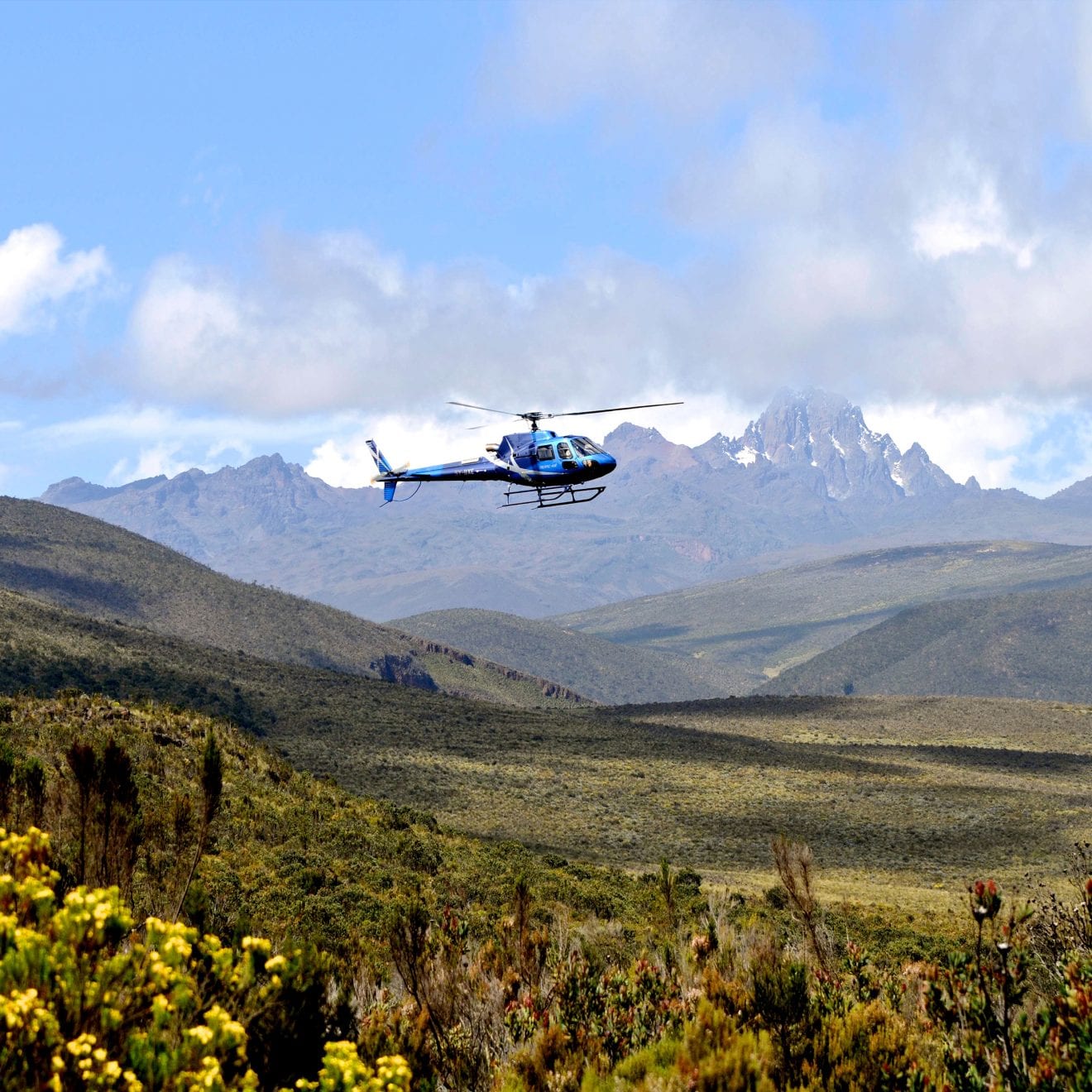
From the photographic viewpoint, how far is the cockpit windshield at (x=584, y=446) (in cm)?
3259

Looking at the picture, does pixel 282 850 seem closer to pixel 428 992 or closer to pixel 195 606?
pixel 428 992

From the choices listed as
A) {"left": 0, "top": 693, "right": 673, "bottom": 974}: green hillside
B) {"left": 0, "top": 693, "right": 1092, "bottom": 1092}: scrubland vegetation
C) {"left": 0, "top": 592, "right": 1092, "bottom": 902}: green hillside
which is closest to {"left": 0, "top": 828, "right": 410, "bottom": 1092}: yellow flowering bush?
{"left": 0, "top": 693, "right": 1092, "bottom": 1092}: scrubland vegetation

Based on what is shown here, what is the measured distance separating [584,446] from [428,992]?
23.6m

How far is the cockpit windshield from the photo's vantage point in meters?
32.6

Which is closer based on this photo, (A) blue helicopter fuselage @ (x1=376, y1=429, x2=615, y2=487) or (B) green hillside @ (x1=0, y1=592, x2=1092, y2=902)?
(A) blue helicopter fuselage @ (x1=376, y1=429, x2=615, y2=487)

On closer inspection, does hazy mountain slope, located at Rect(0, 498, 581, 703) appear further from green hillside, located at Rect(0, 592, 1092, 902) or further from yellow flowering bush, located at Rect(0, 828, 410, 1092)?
yellow flowering bush, located at Rect(0, 828, 410, 1092)

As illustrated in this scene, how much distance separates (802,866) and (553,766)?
47.1m

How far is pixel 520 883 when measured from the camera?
1428 centimetres

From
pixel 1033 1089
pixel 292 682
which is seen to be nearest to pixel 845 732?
pixel 292 682

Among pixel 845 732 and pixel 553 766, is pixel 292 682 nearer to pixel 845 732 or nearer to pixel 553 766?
pixel 553 766

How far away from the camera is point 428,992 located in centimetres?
1082

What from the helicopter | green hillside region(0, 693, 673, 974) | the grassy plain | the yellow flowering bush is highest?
the helicopter

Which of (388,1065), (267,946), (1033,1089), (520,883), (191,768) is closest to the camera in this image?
(388,1065)

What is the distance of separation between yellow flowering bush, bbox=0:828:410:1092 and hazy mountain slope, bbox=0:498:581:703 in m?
130
